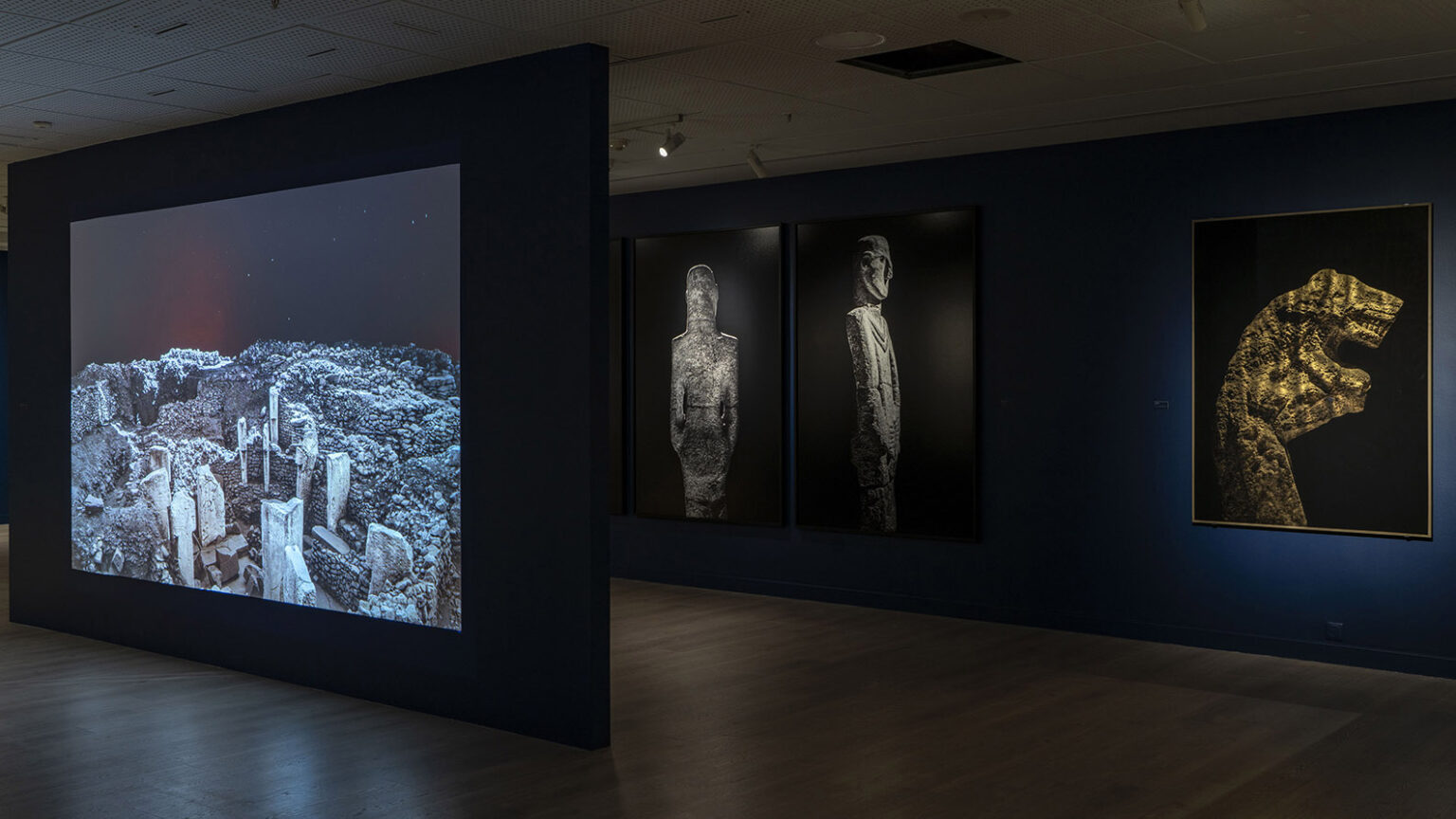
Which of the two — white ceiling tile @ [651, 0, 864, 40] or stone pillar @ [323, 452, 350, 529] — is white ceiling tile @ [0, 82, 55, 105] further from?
white ceiling tile @ [651, 0, 864, 40]

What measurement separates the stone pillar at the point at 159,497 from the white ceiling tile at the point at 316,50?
2965 millimetres

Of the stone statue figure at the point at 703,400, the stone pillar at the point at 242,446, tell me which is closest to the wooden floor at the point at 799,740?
the stone pillar at the point at 242,446

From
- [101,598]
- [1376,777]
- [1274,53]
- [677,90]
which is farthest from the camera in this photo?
[101,598]

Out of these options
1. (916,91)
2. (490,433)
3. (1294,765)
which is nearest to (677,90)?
(916,91)

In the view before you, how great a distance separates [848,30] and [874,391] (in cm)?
400

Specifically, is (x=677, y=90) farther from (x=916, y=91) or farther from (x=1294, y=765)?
(x=1294, y=765)

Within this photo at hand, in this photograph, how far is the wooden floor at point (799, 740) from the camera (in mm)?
4973

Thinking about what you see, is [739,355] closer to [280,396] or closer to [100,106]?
[280,396]

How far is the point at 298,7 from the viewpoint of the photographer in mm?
5242

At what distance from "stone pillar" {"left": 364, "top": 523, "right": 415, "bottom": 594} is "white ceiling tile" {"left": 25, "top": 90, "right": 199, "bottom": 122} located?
Answer: 262 centimetres

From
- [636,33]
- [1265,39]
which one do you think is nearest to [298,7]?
[636,33]

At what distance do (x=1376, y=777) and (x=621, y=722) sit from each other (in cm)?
321

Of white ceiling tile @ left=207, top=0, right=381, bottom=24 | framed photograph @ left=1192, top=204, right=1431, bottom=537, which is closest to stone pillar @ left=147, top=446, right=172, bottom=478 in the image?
white ceiling tile @ left=207, top=0, right=381, bottom=24

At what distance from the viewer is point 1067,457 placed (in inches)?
335
